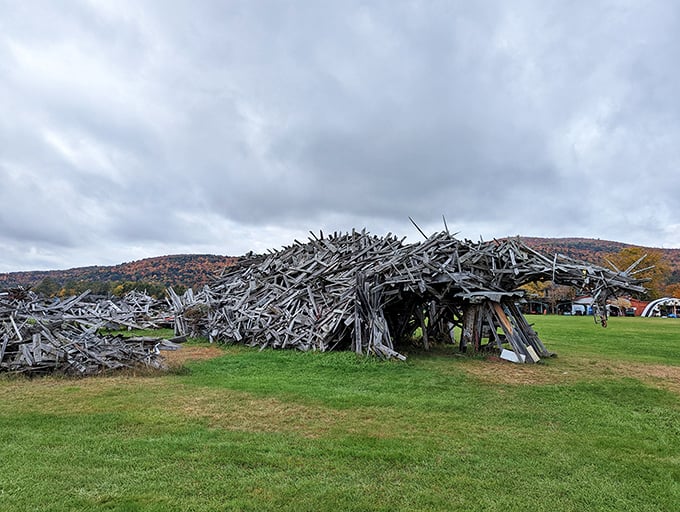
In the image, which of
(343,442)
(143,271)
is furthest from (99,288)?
(343,442)

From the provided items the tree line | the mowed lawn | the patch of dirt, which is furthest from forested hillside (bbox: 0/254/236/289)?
the mowed lawn

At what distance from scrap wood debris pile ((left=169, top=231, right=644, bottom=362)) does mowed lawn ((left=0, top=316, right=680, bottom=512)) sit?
9.64 ft

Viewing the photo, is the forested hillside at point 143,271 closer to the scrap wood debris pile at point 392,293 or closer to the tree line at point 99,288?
the tree line at point 99,288

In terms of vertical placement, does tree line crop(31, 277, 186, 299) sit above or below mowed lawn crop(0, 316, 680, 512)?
above

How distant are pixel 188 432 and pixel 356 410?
10.1 ft

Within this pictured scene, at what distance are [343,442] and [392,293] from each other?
8458 mm

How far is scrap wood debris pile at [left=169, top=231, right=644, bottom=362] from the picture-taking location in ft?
44.7

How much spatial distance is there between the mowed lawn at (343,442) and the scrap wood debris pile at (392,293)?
294 centimetres

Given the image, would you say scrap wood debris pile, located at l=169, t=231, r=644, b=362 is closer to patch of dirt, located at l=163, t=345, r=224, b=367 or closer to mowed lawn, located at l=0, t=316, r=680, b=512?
patch of dirt, located at l=163, t=345, r=224, b=367

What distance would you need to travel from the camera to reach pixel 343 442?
6199mm

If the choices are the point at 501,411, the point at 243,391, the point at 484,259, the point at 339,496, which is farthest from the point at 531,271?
the point at 339,496

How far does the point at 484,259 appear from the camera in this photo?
589 inches

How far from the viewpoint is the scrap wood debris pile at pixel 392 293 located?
1362 centimetres

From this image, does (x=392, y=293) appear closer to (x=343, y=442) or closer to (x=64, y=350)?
(x=343, y=442)
